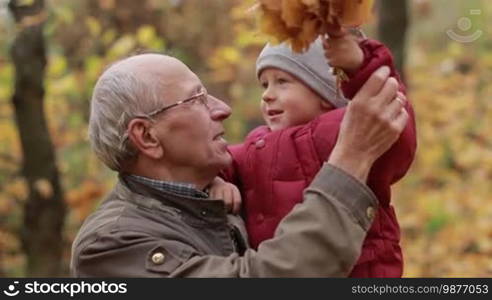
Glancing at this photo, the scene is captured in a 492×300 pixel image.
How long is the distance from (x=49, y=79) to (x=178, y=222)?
592 cm

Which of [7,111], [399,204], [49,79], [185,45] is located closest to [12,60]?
[49,79]

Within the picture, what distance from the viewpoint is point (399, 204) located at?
986 cm

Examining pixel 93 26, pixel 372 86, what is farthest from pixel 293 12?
pixel 93 26

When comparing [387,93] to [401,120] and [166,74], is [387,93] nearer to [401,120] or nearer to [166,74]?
[401,120]

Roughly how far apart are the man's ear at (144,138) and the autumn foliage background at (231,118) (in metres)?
4.97

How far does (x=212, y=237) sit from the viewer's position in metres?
2.67

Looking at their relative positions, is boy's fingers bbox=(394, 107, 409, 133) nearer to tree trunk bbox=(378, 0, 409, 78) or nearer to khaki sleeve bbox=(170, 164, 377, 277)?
khaki sleeve bbox=(170, 164, 377, 277)

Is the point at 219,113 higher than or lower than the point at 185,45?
lower

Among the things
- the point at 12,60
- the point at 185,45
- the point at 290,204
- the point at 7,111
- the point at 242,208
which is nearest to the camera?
the point at 290,204

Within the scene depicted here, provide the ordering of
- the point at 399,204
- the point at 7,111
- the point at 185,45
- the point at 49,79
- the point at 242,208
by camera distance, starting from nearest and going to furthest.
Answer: the point at 242,208 → the point at 49,79 → the point at 7,111 → the point at 399,204 → the point at 185,45

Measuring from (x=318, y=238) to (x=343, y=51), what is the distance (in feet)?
1.51

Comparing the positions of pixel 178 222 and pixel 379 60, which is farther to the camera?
pixel 178 222

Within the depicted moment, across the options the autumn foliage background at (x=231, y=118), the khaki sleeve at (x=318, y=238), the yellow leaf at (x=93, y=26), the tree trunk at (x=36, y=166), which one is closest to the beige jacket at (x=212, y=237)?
the khaki sleeve at (x=318, y=238)

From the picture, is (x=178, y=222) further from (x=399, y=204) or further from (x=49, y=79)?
(x=399, y=204)
